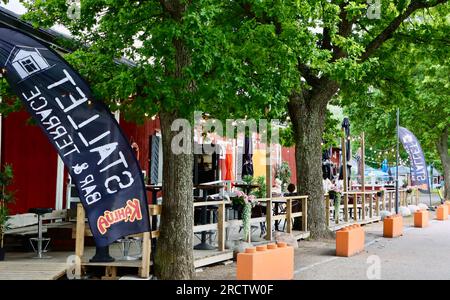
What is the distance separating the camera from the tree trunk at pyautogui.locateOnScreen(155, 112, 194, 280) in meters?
9.05

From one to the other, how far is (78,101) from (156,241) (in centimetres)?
267

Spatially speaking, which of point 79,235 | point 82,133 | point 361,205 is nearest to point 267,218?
point 79,235

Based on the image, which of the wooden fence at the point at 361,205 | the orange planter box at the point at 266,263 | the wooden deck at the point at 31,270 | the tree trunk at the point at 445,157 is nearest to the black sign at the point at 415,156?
the wooden fence at the point at 361,205

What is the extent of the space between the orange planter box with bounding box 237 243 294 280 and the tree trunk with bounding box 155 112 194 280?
1.18 metres

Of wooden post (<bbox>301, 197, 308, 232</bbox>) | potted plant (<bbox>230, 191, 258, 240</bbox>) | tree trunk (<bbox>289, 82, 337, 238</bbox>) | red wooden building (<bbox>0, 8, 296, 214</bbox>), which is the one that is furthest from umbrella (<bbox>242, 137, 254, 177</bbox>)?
red wooden building (<bbox>0, 8, 296, 214</bbox>)

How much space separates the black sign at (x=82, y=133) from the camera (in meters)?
7.88

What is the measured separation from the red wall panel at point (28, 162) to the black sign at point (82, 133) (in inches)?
169

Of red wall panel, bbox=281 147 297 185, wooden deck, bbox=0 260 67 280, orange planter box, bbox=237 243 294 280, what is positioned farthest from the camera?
red wall panel, bbox=281 147 297 185

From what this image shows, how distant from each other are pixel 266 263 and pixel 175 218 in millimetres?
1549

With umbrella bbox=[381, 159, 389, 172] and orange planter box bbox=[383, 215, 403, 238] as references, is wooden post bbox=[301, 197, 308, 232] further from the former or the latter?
umbrella bbox=[381, 159, 389, 172]

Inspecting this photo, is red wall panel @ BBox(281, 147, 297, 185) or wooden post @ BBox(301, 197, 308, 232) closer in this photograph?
wooden post @ BBox(301, 197, 308, 232)

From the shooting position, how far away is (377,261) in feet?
40.6
